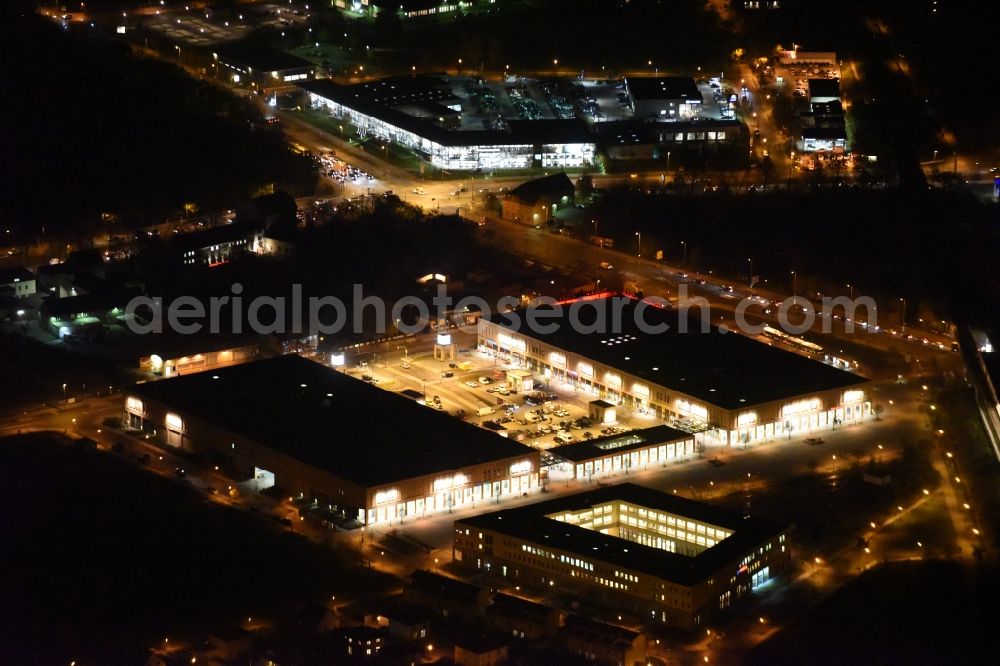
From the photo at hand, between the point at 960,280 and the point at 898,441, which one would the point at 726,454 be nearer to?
A: the point at 898,441

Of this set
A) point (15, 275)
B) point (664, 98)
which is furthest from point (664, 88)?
point (15, 275)

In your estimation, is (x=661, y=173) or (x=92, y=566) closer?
(x=92, y=566)

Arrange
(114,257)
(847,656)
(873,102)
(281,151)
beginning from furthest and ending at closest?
(873,102), (281,151), (114,257), (847,656)

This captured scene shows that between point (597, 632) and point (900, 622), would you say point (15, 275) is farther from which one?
point (900, 622)

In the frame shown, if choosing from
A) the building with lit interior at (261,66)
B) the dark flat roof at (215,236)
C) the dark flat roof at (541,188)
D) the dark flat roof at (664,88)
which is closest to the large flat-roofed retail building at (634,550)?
the dark flat roof at (215,236)

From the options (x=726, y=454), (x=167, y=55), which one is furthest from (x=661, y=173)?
(x=726, y=454)

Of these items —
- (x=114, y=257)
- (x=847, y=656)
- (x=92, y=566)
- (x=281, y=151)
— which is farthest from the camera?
(x=281, y=151)
